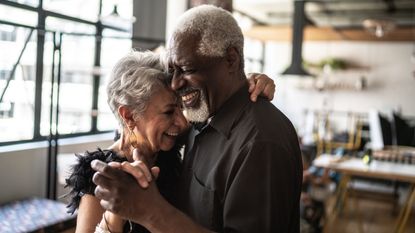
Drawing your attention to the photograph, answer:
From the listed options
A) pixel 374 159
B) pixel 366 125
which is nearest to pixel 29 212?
pixel 374 159

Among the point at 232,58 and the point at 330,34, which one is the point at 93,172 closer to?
the point at 232,58

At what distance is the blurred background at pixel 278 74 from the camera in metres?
3.52

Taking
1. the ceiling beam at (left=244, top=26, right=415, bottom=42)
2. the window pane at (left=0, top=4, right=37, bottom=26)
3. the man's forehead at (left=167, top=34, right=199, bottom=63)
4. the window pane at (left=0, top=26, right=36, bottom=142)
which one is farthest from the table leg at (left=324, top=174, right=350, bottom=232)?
the ceiling beam at (left=244, top=26, right=415, bottom=42)

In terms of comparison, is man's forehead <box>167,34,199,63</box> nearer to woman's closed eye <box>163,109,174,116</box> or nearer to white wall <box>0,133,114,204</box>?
woman's closed eye <box>163,109,174,116</box>

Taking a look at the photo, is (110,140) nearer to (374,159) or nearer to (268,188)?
(374,159)

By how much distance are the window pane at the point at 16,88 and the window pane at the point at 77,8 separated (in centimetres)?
47

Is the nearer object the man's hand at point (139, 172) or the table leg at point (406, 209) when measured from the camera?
the man's hand at point (139, 172)

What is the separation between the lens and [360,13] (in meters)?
9.70

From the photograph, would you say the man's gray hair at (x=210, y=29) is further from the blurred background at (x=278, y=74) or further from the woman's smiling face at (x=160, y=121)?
the blurred background at (x=278, y=74)

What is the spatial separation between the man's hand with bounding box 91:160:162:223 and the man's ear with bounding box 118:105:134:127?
17.6 inches

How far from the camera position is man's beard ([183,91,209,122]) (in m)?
1.33

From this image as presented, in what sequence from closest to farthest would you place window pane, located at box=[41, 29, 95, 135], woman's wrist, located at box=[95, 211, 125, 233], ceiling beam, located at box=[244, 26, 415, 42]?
woman's wrist, located at box=[95, 211, 125, 233] < window pane, located at box=[41, 29, 95, 135] < ceiling beam, located at box=[244, 26, 415, 42]

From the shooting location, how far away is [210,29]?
4.12 ft

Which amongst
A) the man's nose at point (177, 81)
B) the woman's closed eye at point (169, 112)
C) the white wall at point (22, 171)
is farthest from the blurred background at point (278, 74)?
the man's nose at point (177, 81)
